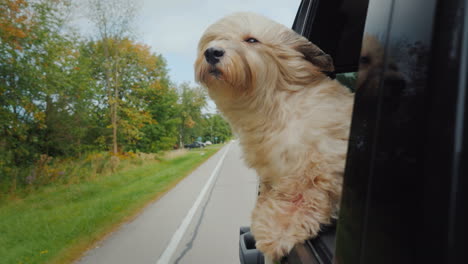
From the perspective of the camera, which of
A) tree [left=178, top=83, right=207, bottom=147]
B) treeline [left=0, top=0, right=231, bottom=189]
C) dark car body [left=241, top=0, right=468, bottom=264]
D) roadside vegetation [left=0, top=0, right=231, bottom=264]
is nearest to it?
dark car body [left=241, top=0, right=468, bottom=264]

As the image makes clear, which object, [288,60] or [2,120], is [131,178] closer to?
A: [2,120]

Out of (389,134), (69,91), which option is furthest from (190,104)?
(69,91)

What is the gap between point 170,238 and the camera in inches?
191

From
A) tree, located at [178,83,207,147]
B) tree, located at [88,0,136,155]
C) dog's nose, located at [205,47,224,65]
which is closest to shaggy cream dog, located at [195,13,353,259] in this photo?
dog's nose, located at [205,47,224,65]

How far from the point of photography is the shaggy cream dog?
1180 millimetres

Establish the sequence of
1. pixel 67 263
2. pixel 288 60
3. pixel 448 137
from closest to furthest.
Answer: pixel 448 137, pixel 288 60, pixel 67 263

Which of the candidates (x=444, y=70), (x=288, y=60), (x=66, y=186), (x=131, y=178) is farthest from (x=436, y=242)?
(x=131, y=178)

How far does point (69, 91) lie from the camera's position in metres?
10.9

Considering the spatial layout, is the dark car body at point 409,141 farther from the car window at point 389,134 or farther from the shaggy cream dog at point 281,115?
the shaggy cream dog at point 281,115

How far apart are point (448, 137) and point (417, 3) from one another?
26 centimetres

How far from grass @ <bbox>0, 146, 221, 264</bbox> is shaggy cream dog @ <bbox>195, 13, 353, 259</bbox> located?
13.1ft

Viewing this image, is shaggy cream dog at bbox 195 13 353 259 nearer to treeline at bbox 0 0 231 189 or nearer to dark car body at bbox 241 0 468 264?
dark car body at bbox 241 0 468 264

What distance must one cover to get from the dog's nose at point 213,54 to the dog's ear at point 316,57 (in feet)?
1.49

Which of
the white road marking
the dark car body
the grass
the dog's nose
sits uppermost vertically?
the dog's nose
